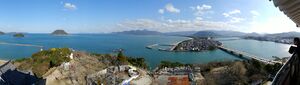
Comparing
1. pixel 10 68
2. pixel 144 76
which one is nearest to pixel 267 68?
pixel 144 76

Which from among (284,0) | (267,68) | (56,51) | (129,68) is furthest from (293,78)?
(56,51)

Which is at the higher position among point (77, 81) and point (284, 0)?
point (284, 0)

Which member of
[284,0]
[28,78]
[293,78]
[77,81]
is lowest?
A: [77,81]

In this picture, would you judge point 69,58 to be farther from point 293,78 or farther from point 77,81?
point 293,78

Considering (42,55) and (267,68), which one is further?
(42,55)

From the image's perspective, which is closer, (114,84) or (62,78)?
(114,84)

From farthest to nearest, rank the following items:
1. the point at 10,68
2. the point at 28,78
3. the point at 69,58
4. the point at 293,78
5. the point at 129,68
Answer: the point at 69,58
the point at 129,68
the point at 28,78
the point at 10,68
the point at 293,78

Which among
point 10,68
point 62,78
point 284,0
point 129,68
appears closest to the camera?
point 284,0

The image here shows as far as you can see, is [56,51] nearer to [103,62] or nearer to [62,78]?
[103,62]

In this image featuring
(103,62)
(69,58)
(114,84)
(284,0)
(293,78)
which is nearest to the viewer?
(284,0)
